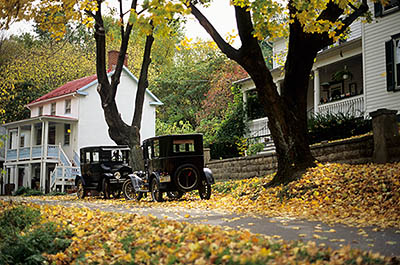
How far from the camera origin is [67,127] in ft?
120

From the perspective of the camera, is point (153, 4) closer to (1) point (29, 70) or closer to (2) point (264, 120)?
(2) point (264, 120)

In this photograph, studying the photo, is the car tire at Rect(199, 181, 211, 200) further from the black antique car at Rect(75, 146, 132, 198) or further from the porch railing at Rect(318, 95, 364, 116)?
the porch railing at Rect(318, 95, 364, 116)

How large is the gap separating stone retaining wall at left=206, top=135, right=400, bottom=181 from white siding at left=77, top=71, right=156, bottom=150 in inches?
641

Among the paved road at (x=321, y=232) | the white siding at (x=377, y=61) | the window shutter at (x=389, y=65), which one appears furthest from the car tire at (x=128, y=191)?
the window shutter at (x=389, y=65)

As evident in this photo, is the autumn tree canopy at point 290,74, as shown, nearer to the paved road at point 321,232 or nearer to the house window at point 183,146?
the house window at point 183,146

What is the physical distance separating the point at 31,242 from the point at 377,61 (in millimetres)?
16702

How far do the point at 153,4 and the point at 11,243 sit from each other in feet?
17.4

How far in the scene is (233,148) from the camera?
2572 centimetres

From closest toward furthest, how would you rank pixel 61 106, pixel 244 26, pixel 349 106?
pixel 244 26
pixel 349 106
pixel 61 106

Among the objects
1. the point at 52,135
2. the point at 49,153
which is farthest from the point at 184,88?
the point at 49,153

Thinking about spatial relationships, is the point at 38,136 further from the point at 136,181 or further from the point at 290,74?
the point at 290,74

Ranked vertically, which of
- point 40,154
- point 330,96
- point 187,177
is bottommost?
point 187,177

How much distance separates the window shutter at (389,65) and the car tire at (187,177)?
9.32 metres

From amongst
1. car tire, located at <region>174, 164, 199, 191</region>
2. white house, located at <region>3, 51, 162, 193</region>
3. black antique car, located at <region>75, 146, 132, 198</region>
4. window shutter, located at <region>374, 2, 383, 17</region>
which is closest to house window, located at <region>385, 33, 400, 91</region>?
window shutter, located at <region>374, 2, 383, 17</region>
